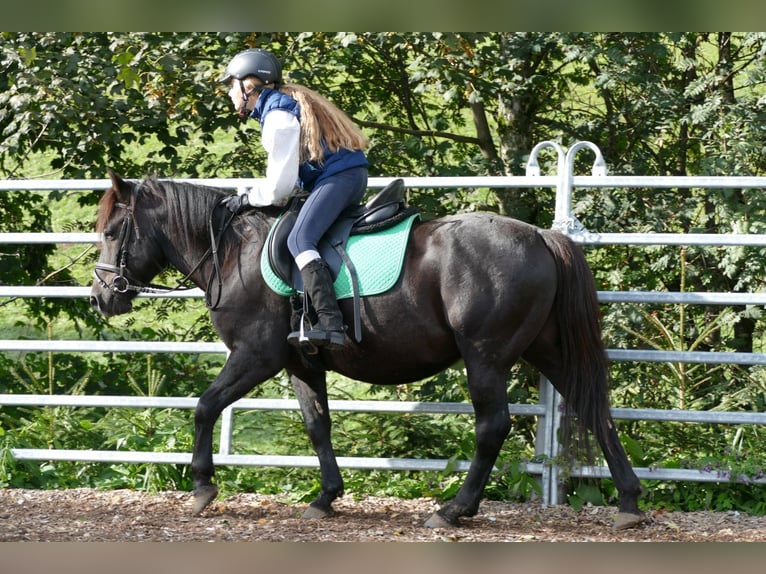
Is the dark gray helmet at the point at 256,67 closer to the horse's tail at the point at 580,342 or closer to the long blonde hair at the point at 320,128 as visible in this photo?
the long blonde hair at the point at 320,128

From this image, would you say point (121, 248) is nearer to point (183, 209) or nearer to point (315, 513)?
point (183, 209)

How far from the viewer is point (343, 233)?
5.21m

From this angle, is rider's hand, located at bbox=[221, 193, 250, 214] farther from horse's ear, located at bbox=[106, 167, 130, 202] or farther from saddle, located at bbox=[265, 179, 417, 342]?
horse's ear, located at bbox=[106, 167, 130, 202]

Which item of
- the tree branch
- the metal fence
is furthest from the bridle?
the tree branch

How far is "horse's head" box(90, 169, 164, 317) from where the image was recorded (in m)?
5.49

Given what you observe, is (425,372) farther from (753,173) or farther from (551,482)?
(753,173)

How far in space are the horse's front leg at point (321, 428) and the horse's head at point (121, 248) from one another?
1.07 meters

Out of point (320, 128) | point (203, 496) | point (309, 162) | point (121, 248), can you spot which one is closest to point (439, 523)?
point (203, 496)

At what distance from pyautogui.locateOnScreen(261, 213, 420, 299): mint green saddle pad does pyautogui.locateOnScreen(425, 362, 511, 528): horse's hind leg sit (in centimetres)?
64

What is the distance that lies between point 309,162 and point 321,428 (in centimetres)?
158

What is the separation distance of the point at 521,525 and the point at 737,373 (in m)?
2.64

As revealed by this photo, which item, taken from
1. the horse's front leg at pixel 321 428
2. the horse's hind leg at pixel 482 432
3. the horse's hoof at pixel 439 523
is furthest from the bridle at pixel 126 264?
the horse's hoof at pixel 439 523

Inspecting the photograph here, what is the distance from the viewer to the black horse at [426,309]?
509 centimetres

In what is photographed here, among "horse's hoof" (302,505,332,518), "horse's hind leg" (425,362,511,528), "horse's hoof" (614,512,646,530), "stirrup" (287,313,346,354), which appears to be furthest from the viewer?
"horse's hoof" (302,505,332,518)
